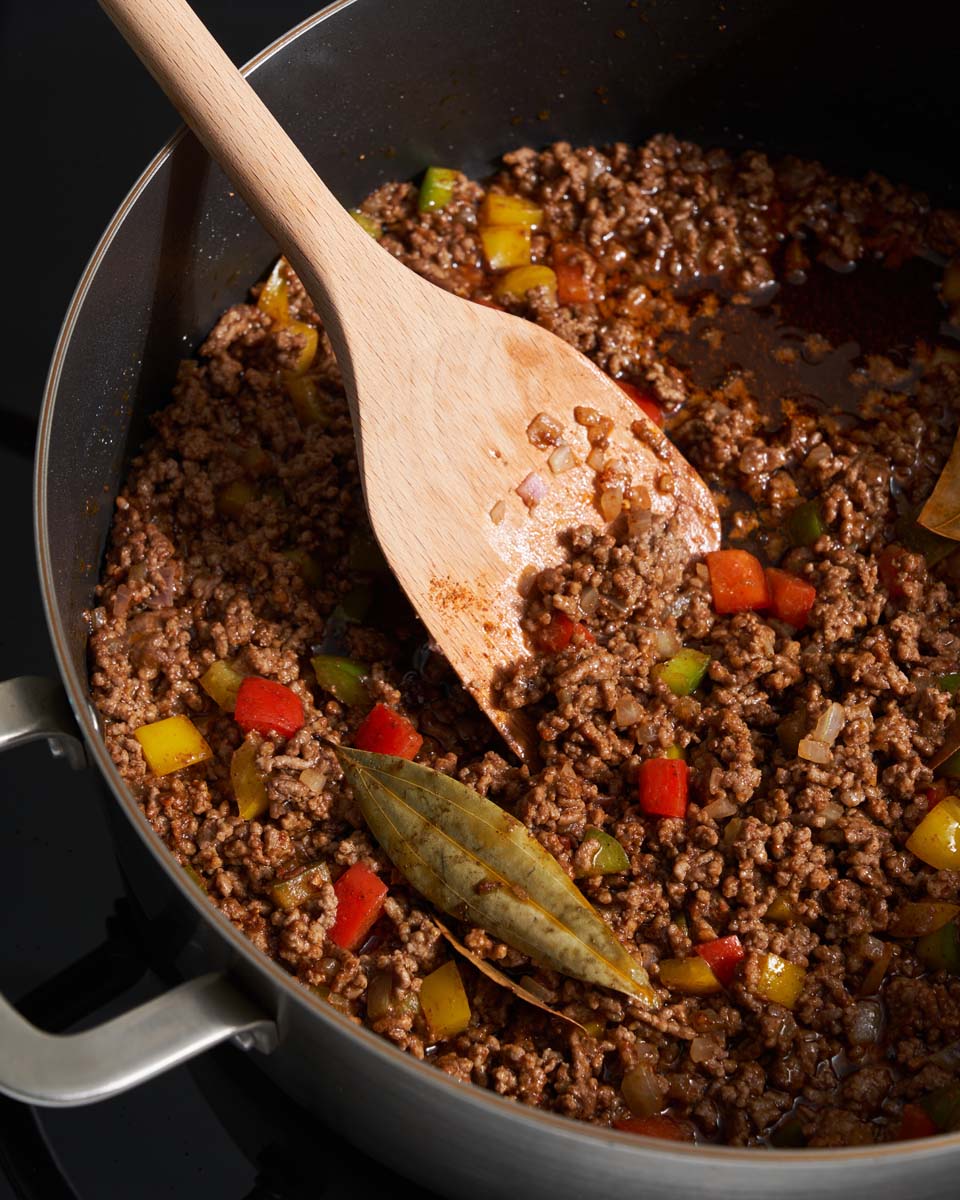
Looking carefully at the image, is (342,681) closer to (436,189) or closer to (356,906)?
(356,906)

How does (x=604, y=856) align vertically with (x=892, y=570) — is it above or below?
above

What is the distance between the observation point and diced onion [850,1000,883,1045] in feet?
7.84

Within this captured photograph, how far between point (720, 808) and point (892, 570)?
0.73 meters

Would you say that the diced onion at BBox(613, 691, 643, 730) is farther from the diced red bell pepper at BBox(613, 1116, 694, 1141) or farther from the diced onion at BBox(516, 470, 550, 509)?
the diced red bell pepper at BBox(613, 1116, 694, 1141)

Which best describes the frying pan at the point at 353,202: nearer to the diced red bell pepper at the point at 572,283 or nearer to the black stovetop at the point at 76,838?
the black stovetop at the point at 76,838

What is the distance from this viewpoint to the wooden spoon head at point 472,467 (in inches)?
104

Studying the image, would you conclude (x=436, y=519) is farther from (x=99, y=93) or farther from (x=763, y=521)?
(x=99, y=93)

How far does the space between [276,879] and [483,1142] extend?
82 centimetres

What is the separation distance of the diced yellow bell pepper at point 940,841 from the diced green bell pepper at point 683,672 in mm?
553

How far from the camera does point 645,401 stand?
3.11 meters

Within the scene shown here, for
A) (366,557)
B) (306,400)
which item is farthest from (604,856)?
(306,400)

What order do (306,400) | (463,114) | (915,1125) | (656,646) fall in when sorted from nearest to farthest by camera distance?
1. (915,1125)
2. (656,646)
3. (306,400)
4. (463,114)

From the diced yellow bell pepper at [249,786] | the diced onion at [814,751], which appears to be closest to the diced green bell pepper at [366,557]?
the diced yellow bell pepper at [249,786]

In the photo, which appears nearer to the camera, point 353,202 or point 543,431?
point 543,431
